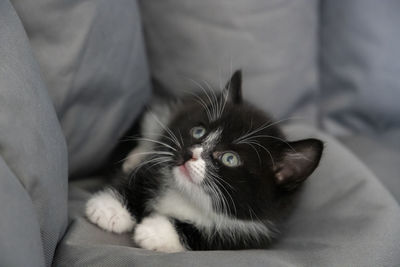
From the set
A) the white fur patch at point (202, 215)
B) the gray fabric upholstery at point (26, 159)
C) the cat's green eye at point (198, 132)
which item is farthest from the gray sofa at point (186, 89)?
the cat's green eye at point (198, 132)

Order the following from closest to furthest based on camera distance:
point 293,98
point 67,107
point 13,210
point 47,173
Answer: point 13,210 → point 47,173 → point 67,107 → point 293,98

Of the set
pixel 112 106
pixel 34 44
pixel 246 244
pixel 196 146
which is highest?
pixel 34 44

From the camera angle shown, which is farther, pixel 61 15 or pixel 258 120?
pixel 258 120

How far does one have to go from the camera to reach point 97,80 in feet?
4.68

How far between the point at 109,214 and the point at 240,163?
0.43 m

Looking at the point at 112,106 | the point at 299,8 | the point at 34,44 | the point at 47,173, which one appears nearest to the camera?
the point at 47,173

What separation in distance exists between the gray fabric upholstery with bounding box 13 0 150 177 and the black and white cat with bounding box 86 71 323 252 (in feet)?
0.64

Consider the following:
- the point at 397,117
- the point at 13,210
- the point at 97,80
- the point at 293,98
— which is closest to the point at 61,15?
the point at 97,80

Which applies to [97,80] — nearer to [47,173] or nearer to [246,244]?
[47,173]

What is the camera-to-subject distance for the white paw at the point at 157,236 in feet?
4.08

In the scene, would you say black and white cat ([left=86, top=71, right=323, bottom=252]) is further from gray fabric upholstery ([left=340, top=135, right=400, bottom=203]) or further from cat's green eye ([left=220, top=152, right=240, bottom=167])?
gray fabric upholstery ([left=340, top=135, right=400, bottom=203])

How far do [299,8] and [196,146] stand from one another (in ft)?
2.71

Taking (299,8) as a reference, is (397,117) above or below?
below

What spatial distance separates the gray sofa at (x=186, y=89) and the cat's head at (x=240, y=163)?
6.5 inches
